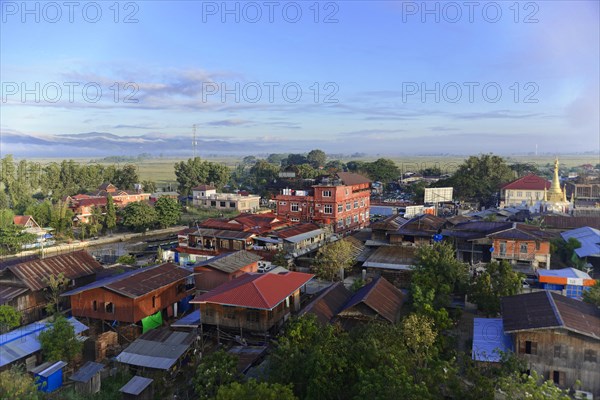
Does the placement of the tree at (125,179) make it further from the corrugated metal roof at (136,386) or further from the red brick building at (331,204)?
the corrugated metal roof at (136,386)

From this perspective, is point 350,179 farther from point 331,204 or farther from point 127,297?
point 127,297

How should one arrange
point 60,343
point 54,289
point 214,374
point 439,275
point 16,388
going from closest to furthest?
1. point 16,388
2. point 214,374
3. point 60,343
4. point 439,275
5. point 54,289

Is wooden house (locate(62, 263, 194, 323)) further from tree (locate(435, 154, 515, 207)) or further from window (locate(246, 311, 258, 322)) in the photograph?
tree (locate(435, 154, 515, 207))

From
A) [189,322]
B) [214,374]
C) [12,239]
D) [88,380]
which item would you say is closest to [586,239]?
[189,322]

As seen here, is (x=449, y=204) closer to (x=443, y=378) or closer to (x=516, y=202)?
(x=516, y=202)

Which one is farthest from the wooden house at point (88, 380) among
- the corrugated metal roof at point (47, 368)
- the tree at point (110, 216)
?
the tree at point (110, 216)

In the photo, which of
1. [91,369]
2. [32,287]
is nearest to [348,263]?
[91,369]
